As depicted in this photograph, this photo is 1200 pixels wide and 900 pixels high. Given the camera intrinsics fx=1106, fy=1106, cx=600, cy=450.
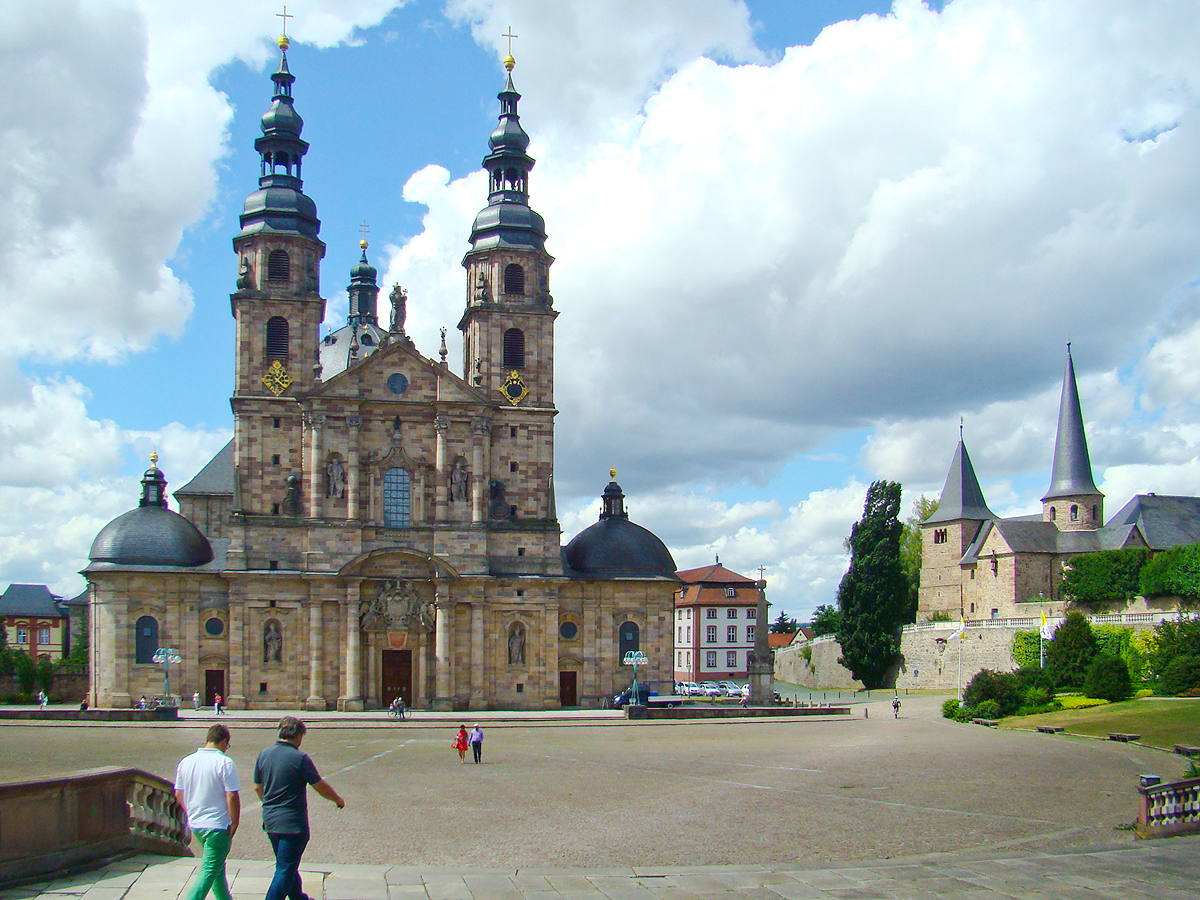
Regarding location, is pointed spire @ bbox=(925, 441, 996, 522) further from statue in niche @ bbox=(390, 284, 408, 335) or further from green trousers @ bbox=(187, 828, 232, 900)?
green trousers @ bbox=(187, 828, 232, 900)

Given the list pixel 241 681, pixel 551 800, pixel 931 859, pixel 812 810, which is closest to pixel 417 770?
pixel 551 800

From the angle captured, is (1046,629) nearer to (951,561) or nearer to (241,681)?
(951,561)

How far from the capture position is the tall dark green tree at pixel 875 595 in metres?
77.6

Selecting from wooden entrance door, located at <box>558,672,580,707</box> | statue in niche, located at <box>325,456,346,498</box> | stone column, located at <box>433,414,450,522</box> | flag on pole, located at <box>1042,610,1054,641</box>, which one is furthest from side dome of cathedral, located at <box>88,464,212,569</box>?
flag on pole, located at <box>1042,610,1054,641</box>

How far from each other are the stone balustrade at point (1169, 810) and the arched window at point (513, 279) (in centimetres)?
4733

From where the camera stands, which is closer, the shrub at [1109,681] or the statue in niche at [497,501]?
the shrub at [1109,681]

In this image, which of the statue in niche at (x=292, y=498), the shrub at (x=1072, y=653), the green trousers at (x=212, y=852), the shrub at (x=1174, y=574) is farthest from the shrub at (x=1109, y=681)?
the green trousers at (x=212, y=852)

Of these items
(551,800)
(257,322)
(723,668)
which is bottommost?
(723,668)

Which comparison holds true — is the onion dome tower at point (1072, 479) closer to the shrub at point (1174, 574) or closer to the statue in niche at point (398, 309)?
the shrub at point (1174, 574)

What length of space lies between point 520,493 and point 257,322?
16.6 metres

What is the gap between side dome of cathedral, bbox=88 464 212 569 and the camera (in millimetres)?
55156

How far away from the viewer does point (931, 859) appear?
1616cm

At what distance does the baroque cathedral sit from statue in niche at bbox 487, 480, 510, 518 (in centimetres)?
8

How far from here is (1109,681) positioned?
4628cm
